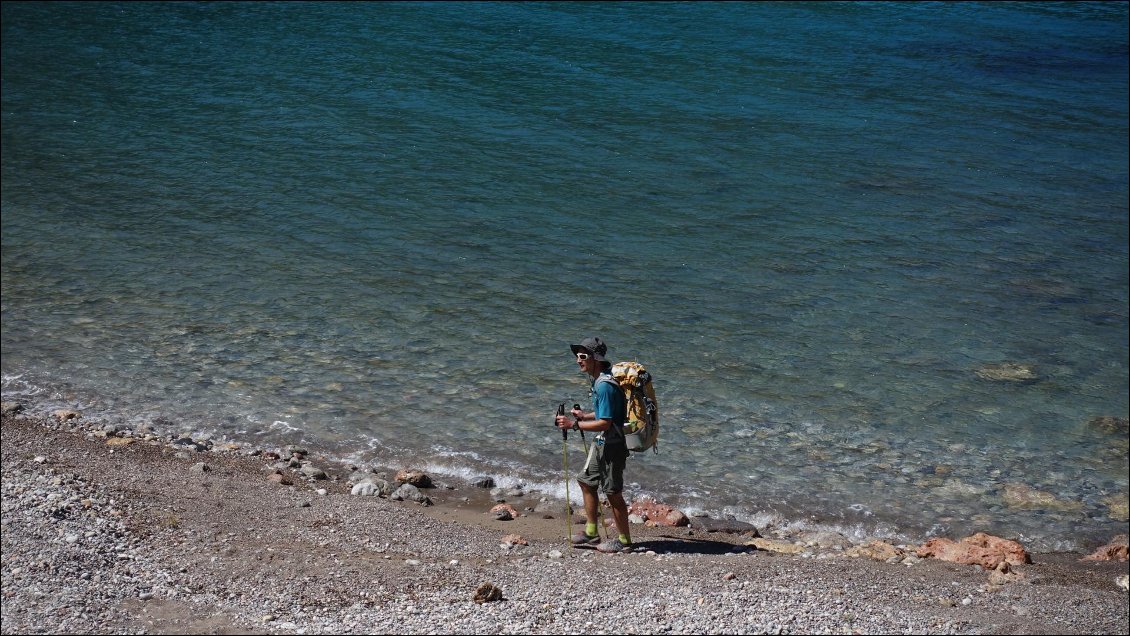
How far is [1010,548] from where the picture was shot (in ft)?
33.2

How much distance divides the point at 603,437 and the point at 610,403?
1.14 feet

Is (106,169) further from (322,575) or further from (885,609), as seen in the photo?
(885,609)

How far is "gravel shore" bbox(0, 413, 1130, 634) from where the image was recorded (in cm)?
780

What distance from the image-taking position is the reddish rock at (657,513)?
35.4 feet

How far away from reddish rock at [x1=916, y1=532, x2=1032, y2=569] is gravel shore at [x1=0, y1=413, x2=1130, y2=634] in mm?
180

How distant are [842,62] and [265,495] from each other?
25683 millimetres

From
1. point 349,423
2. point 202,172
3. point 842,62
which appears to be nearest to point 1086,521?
point 349,423

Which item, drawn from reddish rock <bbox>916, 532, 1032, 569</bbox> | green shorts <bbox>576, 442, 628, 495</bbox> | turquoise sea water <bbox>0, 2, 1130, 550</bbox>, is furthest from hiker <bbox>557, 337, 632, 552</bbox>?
reddish rock <bbox>916, 532, 1032, 569</bbox>

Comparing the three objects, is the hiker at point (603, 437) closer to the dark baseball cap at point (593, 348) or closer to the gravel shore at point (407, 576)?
the dark baseball cap at point (593, 348)

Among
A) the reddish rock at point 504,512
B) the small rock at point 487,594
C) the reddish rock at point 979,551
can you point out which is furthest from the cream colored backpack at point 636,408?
the reddish rock at point 979,551

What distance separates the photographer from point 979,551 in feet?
32.2

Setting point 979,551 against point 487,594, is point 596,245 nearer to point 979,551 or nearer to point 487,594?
point 979,551

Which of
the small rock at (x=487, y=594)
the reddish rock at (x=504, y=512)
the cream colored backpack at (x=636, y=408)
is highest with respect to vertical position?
the cream colored backpack at (x=636, y=408)

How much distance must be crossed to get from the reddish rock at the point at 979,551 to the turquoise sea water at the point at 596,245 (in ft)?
2.28
